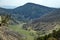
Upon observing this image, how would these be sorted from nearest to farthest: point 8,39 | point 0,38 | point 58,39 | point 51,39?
Result: point 0,38 < point 8,39 < point 51,39 < point 58,39

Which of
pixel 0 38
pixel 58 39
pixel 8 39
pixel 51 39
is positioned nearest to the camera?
pixel 0 38

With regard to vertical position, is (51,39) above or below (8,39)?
below

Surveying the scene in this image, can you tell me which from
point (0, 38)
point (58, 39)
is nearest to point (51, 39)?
point (58, 39)

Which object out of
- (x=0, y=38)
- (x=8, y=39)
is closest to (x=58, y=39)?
(x=8, y=39)

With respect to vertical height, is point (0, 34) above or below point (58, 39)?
above

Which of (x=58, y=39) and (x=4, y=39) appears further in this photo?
(x=58, y=39)

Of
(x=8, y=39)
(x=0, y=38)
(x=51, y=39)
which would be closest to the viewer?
(x=0, y=38)

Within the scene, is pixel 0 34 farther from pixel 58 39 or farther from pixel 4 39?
pixel 58 39

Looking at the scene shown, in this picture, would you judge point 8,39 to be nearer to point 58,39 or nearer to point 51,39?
point 51,39

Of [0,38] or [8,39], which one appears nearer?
[0,38]
